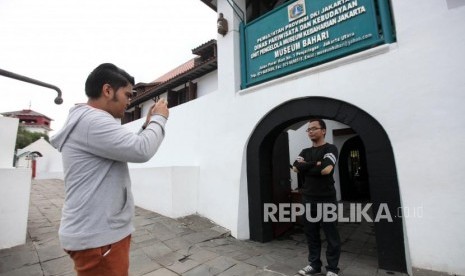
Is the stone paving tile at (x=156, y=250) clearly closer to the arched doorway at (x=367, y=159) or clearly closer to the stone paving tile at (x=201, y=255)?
the stone paving tile at (x=201, y=255)

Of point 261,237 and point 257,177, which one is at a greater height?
point 257,177

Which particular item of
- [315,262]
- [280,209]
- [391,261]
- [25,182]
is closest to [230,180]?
[280,209]

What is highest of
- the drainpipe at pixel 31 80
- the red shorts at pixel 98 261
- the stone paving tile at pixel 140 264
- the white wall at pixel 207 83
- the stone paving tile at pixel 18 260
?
the white wall at pixel 207 83

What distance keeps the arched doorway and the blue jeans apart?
69 centimetres

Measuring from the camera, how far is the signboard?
3.80 metres

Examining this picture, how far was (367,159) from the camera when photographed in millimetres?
3496

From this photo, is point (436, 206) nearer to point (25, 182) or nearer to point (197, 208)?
point (197, 208)

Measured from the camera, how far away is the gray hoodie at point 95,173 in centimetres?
131

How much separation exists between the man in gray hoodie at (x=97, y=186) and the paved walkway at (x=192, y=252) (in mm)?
2379

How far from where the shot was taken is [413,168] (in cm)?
312

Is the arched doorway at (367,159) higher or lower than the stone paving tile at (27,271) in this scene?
higher

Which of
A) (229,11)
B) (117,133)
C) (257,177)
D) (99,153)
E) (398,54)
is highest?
(229,11)

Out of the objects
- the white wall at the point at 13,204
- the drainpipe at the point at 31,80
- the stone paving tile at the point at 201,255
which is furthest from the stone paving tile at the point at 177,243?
the drainpipe at the point at 31,80

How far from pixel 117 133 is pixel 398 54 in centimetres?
369
